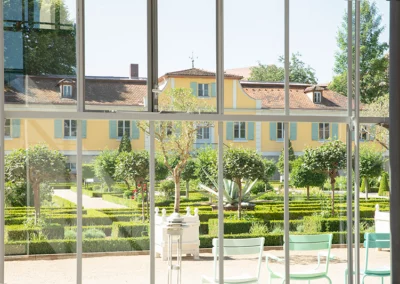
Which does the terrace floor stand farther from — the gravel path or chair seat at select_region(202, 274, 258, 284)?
the gravel path

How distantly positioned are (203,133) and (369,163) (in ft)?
6.26

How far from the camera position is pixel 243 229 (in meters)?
6.39

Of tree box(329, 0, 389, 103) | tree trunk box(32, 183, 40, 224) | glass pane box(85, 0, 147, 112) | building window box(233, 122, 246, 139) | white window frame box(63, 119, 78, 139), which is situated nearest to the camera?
tree trunk box(32, 183, 40, 224)

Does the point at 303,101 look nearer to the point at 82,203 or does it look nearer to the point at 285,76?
the point at 285,76

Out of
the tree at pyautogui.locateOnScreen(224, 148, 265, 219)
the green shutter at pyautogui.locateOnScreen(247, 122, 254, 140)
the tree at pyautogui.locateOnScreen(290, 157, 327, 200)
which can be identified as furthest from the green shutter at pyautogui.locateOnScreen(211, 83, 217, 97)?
the tree at pyautogui.locateOnScreen(290, 157, 327, 200)

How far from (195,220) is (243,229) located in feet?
1.69

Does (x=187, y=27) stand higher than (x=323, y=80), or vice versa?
(x=187, y=27)

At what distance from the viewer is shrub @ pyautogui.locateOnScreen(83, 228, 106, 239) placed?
232 inches

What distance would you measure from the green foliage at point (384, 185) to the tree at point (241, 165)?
4.50ft

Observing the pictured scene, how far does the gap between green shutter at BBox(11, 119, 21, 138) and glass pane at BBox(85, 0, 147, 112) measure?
0.65 meters

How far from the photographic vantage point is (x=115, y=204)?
598 cm

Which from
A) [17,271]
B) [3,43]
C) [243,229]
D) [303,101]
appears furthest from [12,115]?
[303,101]

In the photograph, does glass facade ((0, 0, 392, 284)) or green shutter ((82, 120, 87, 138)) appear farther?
green shutter ((82, 120, 87, 138))

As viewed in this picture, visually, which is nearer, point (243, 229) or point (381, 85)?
point (243, 229)
